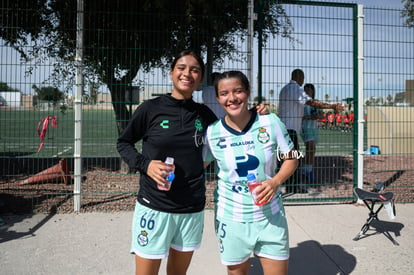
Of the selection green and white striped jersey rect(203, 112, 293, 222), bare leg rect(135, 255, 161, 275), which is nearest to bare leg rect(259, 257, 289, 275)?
green and white striped jersey rect(203, 112, 293, 222)

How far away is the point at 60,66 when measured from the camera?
5.64 metres

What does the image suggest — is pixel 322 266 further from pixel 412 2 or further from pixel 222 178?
pixel 412 2

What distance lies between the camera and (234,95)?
2160 millimetres

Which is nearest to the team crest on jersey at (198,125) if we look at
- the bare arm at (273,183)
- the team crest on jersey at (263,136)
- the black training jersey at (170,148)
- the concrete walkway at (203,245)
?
the black training jersey at (170,148)

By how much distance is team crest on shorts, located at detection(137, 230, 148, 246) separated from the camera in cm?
220

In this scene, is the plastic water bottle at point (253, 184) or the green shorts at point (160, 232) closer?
the plastic water bottle at point (253, 184)

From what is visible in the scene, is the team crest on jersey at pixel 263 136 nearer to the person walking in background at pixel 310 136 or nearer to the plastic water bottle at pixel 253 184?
the plastic water bottle at pixel 253 184

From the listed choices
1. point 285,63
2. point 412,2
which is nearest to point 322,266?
point 285,63

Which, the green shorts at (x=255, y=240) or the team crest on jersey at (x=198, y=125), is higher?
the team crest on jersey at (x=198, y=125)

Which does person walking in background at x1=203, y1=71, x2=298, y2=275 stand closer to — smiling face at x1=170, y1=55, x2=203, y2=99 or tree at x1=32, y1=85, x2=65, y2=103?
smiling face at x1=170, y1=55, x2=203, y2=99

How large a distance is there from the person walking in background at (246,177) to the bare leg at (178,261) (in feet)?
0.86

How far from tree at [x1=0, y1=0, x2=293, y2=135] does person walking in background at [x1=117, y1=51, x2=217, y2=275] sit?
10.6 feet

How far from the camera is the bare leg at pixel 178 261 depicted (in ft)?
7.56

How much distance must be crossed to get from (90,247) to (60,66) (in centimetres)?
311
